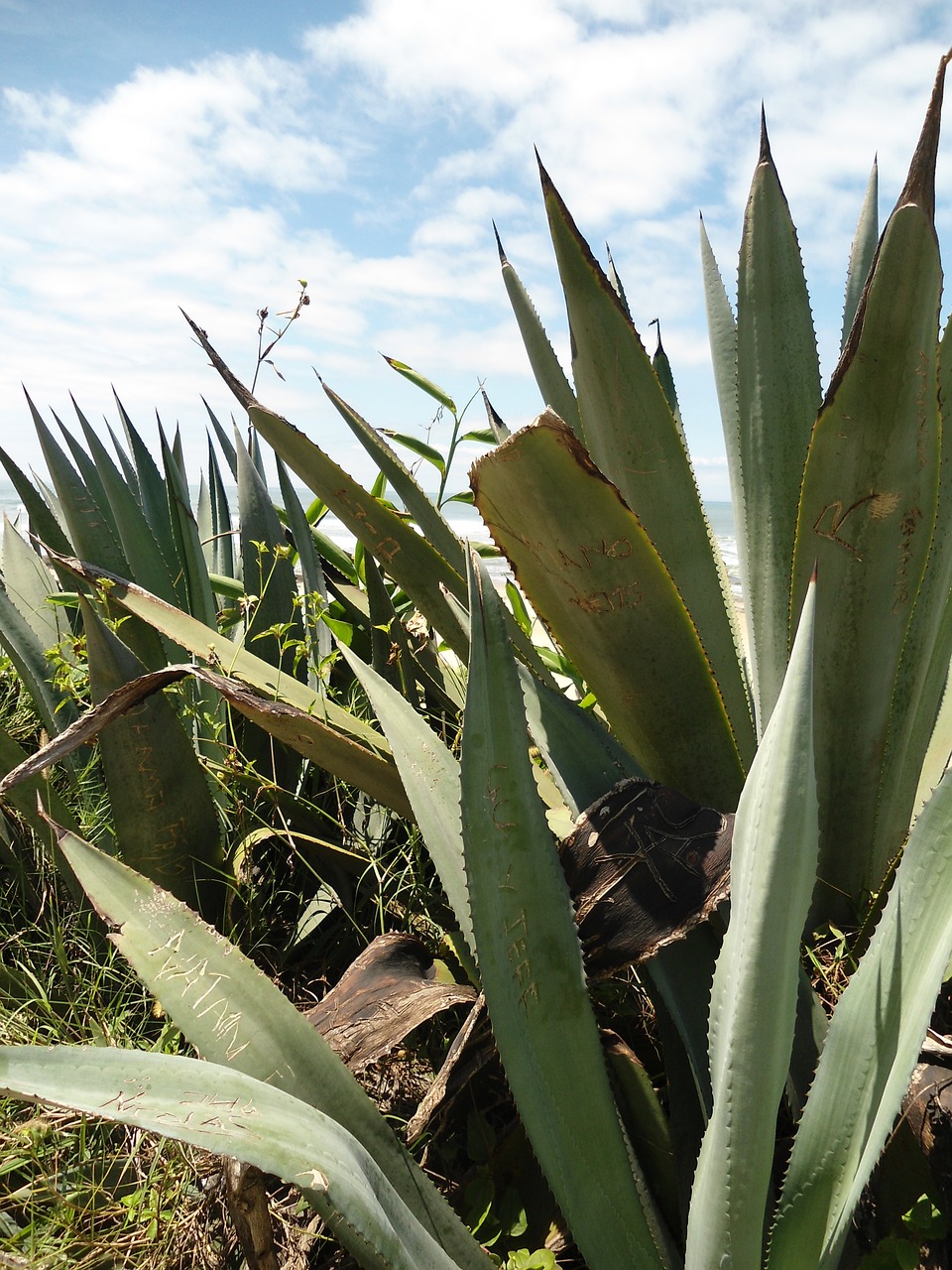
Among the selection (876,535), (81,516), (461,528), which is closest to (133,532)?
(81,516)

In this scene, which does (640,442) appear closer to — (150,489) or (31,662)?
(31,662)

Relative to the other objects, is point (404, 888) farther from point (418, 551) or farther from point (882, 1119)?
point (882, 1119)

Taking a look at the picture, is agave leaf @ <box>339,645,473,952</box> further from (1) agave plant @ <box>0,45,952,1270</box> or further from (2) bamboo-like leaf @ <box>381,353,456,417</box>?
(2) bamboo-like leaf @ <box>381,353,456,417</box>

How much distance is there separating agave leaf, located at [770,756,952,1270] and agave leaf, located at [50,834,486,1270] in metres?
0.29

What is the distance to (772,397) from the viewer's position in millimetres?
1080

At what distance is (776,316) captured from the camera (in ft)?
3.49

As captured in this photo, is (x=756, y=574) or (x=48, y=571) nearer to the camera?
(x=756, y=574)

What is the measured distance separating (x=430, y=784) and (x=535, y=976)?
274 mm

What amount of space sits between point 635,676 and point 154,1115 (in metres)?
0.65

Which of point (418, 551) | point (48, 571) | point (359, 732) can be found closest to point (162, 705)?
point (359, 732)

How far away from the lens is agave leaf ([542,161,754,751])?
0.98 metres

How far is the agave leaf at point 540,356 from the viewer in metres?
1.20

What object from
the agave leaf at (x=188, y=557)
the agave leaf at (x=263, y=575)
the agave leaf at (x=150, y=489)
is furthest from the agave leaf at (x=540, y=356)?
the agave leaf at (x=150, y=489)

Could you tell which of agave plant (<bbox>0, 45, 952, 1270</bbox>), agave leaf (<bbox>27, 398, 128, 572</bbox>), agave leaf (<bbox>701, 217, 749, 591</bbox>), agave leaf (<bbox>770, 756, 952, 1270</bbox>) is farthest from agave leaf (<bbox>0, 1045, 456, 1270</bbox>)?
agave leaf (<bbox>27, 398, 128, 572</bbox>)
